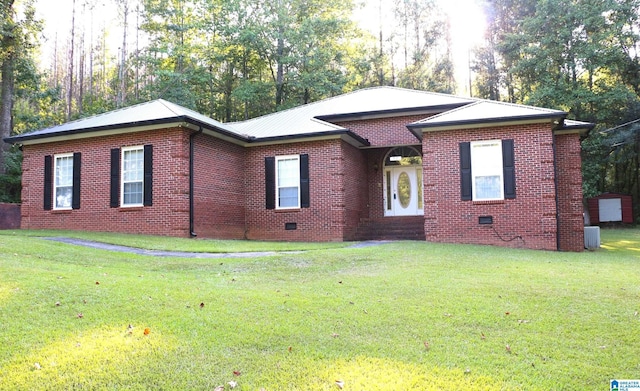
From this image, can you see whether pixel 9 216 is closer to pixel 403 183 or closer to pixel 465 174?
pixel 403 183

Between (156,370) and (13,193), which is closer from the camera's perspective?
Result: (156,370)

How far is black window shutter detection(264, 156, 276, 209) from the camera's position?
16.0 metres

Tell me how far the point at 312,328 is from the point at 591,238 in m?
13.8

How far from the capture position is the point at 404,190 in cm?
1759

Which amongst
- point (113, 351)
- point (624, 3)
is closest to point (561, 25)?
point (624, 3)

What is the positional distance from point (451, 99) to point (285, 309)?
1300 cm

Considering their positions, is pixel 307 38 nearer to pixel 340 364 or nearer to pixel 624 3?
pixel 624 3

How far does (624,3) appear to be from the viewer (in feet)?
86.1

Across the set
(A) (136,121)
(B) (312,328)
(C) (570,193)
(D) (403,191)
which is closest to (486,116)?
(C) (570,193)

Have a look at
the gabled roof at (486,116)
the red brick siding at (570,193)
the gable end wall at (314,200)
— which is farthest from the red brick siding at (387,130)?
the red brick siding at (570,193)

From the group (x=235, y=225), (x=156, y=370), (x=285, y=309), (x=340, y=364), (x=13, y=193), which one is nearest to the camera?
(x=156, y=370)

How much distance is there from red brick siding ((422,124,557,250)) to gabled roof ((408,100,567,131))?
28 cm

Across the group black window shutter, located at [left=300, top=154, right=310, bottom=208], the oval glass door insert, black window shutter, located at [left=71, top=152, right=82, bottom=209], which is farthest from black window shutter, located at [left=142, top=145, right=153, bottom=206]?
the oval glass door insert

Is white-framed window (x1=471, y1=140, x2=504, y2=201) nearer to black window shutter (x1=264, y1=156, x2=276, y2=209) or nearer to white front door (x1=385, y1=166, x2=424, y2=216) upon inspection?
white front door (x1=385, y1=166, x2=424, y2=216)
